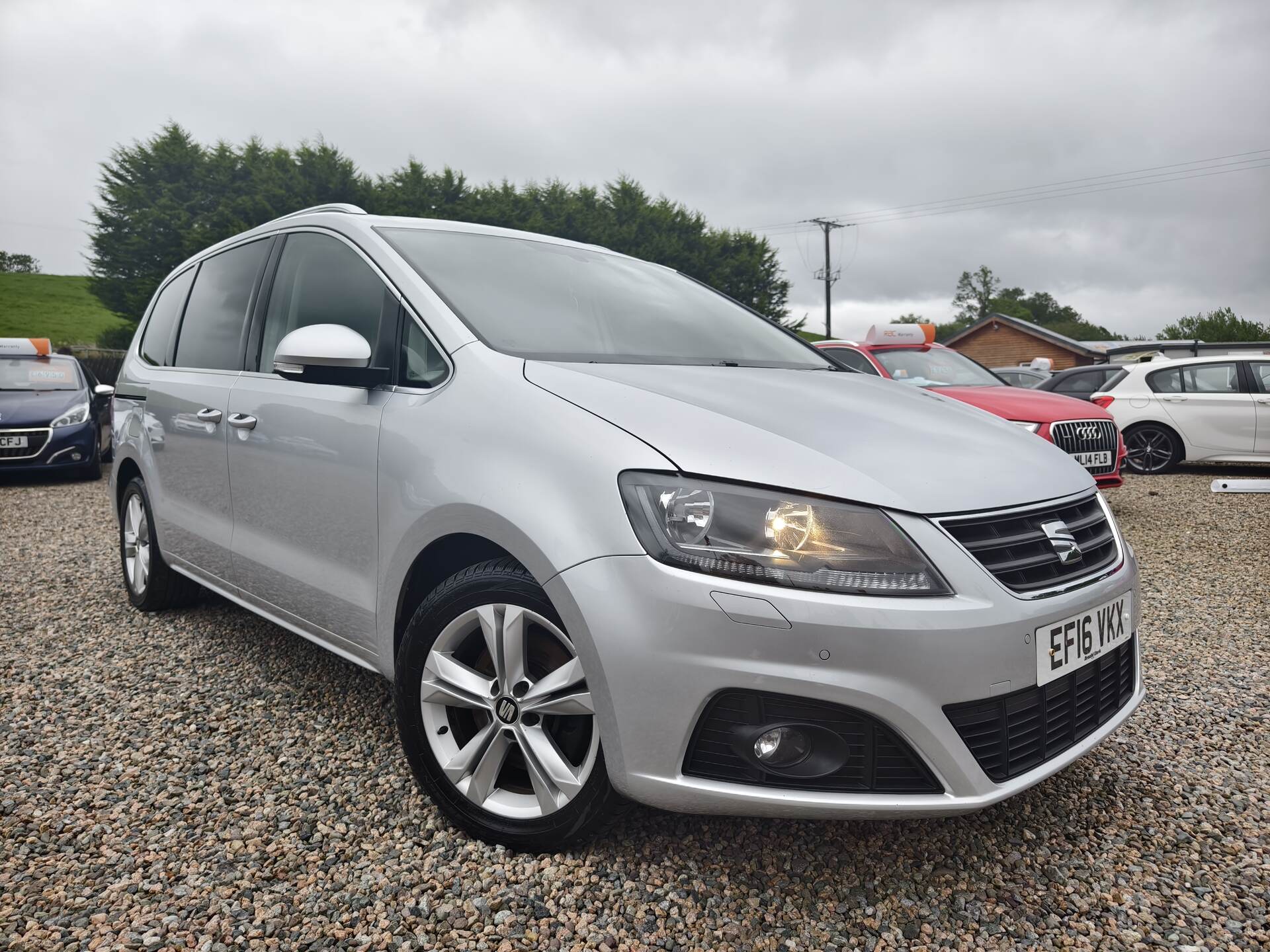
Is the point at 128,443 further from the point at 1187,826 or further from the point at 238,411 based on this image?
the point at 1187,826

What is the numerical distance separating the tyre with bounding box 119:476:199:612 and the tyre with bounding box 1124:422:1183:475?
32.7 feet

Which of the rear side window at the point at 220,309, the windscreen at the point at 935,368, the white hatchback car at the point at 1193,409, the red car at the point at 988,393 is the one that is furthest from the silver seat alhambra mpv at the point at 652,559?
the white hatchback car at the point at 1193,409

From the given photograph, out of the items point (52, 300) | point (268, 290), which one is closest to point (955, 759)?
point (268, 290)

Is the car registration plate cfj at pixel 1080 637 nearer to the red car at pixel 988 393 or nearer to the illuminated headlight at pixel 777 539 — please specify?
the illuminated headlight at pixel 777 539

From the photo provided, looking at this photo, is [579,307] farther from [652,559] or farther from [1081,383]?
[1081,383]

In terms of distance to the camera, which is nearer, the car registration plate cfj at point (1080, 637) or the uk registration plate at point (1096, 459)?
the car registration plate cfj at point (1080, 637)

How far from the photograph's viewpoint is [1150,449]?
1030 centimetres

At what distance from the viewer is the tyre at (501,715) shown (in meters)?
1.87

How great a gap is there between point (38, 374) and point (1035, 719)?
1159cm

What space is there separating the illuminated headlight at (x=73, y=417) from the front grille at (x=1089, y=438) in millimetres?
9978

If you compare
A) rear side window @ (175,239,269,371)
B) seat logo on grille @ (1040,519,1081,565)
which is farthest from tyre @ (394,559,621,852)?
rear side window @ (175,239,269,371)

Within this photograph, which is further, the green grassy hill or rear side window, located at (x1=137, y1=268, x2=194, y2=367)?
the green grassy hill

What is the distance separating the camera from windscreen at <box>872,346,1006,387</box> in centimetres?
756

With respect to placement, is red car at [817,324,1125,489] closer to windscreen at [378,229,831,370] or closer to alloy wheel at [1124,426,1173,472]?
windscreen at [378,229,831,370]
